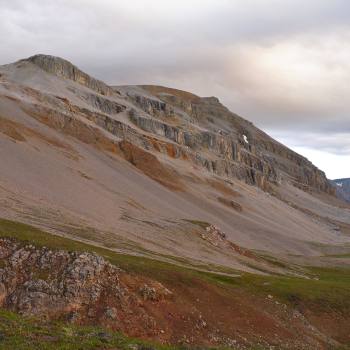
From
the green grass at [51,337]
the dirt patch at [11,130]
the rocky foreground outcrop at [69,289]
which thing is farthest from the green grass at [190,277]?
the dirt patch at [11,130]

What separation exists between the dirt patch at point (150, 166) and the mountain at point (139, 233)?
1.78ft

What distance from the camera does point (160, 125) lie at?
193750 millimetres

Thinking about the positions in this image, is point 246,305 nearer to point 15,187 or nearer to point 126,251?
point 126,251

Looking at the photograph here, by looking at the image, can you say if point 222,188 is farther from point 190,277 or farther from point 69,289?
point 69,289

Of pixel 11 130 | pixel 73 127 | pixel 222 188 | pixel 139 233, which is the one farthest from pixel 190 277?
pixel 222 188

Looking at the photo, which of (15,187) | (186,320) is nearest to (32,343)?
(186,320)

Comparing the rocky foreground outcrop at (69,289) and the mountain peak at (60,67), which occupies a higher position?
the mountain peak at (60,67)

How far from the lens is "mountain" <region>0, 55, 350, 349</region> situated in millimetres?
33094

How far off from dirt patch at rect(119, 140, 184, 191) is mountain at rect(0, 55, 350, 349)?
21.4 inches

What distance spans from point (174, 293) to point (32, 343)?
17.9m

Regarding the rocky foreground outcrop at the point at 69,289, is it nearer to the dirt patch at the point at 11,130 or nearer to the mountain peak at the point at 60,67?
the dirt patch at the point at 11,130

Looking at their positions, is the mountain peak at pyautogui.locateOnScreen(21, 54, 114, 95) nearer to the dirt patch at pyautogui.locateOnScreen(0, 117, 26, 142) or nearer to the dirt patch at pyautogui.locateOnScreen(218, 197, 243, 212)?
the dirt patch at pyautogui.locateOnScreen(218, 197, 243, 212)

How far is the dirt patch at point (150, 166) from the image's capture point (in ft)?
447

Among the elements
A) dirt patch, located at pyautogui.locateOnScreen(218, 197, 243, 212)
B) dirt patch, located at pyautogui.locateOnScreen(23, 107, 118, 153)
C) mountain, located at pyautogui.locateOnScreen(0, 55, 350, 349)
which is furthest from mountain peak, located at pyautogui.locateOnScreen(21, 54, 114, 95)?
dirt patch, located at pyautogui.locateOnScreen(218, 197, 243, 212)
